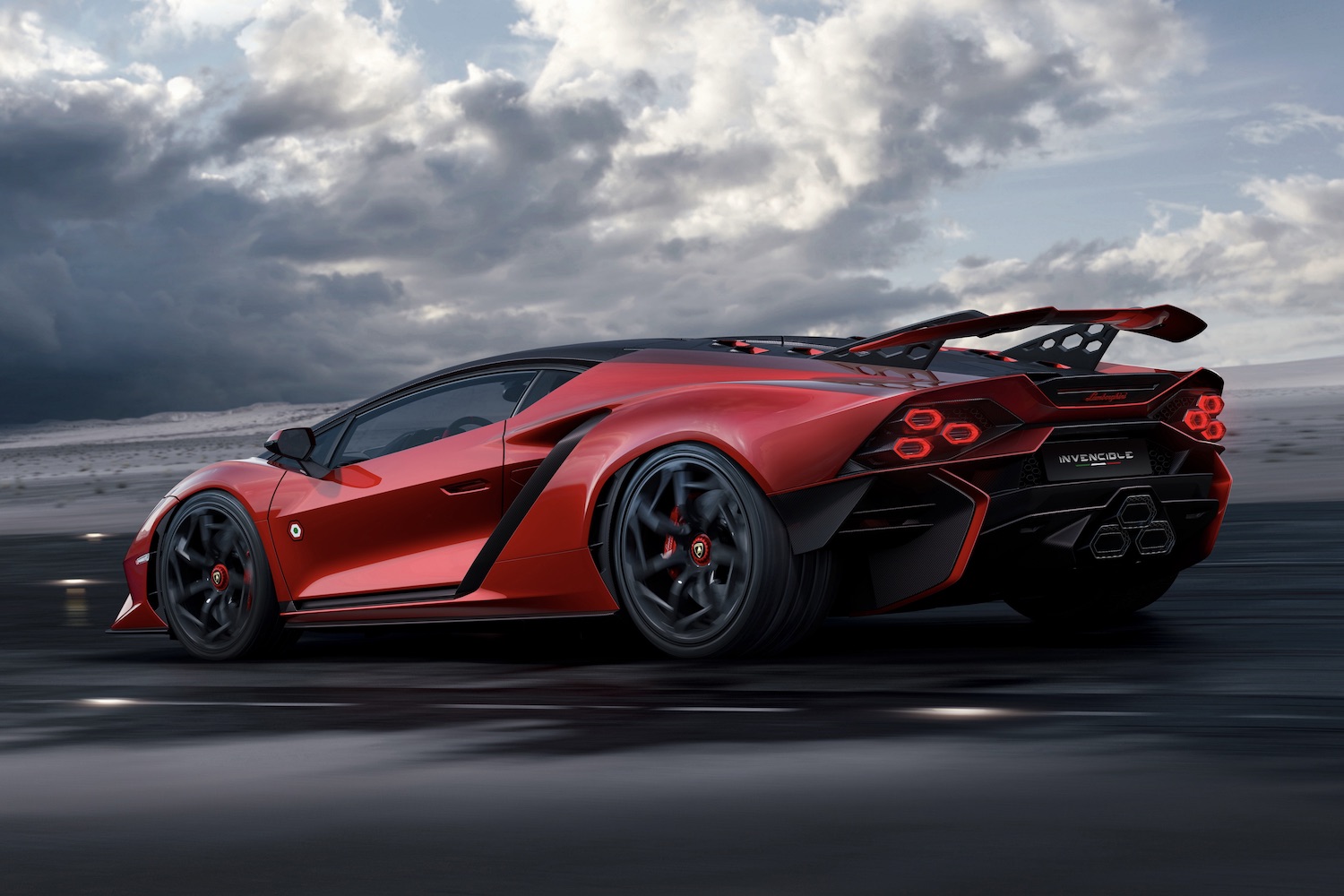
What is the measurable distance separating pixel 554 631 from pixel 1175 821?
15.6 ft

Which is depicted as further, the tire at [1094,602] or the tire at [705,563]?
the tire at [1094,602]

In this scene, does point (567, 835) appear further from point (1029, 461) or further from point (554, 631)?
point (554, 631)

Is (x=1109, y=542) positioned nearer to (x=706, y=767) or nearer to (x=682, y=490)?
(x=682, y=490)

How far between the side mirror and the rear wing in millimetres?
2280

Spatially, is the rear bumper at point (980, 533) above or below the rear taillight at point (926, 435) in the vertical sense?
below

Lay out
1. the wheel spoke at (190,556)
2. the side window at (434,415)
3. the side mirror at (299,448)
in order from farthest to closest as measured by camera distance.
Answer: the wheel spoke at (190,556) < the side mirror at (299,448) < the side window at (434,415)

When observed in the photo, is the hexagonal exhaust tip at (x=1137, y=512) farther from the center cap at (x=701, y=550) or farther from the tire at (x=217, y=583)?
the tire at (x=217, y=583)

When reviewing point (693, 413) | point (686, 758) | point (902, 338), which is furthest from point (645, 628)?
point (686, 758)

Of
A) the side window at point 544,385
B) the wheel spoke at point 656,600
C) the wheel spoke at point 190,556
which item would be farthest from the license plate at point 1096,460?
the wheel spoke at point 190,556

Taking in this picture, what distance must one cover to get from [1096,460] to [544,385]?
6.73ft

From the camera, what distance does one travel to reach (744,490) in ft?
19.4

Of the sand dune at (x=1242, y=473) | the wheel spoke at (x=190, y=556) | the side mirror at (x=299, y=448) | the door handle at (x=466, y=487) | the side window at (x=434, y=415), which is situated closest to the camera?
the door handle at (x=466, y=487)

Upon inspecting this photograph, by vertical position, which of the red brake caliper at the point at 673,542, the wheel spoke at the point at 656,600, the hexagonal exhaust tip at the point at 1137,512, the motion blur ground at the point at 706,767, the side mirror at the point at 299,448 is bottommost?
the motion blur ground at the point at 706,767

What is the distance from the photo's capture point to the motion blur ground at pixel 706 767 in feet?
10.9
